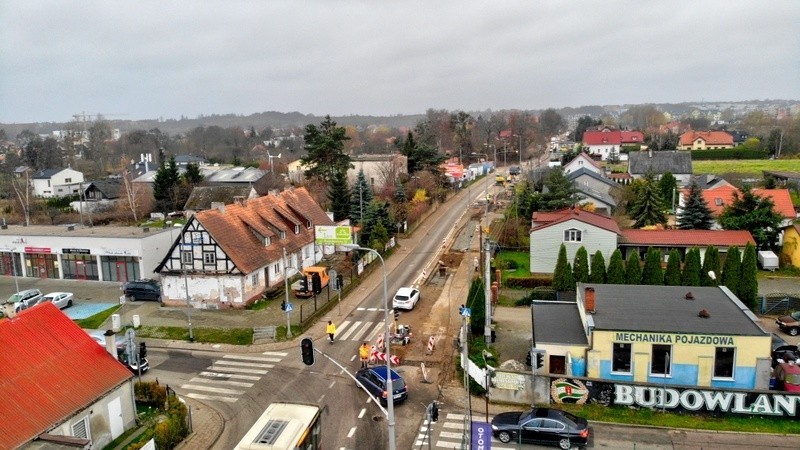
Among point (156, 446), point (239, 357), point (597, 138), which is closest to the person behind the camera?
point (156, 446)

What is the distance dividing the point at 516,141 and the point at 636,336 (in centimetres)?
11120

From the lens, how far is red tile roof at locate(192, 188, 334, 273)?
3634cm

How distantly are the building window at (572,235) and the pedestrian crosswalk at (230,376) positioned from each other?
70.9 feet

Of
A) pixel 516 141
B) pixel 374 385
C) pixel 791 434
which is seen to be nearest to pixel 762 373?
pixel 791 434

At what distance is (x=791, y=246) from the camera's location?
42312mm

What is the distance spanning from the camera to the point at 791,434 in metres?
20.5

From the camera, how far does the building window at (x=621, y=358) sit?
77.5 feet

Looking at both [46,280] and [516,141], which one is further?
[516,141]

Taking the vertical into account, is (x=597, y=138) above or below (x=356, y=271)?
above

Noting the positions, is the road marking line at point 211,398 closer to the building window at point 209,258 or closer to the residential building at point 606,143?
the building window at point 209,258

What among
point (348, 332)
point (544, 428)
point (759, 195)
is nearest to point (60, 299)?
point (348, 332)

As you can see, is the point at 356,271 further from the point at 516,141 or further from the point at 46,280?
the point at 516,141

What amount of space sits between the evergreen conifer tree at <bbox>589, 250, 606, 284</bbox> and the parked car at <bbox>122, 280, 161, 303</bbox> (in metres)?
28.3

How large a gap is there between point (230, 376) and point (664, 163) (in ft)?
245
